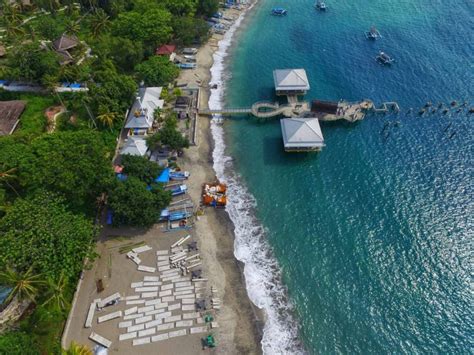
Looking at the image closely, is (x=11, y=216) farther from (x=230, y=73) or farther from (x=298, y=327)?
(x=230, y=73)

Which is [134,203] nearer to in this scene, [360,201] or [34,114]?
[34,114]

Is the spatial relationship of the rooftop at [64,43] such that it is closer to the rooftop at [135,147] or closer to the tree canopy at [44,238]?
the rooftop at [135,147]

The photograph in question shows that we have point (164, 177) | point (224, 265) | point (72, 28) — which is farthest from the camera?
point (72, 28)

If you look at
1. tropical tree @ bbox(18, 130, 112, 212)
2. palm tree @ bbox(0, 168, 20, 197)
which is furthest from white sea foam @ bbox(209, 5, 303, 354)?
palm tree @ bbox(0, 168, 20, 197)

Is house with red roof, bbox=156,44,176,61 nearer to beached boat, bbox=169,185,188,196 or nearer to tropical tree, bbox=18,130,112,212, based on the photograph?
tropical tree, bbox=18,130,112,212

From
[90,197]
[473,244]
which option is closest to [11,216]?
[90,197]

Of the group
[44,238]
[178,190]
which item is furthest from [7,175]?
[178,190]
